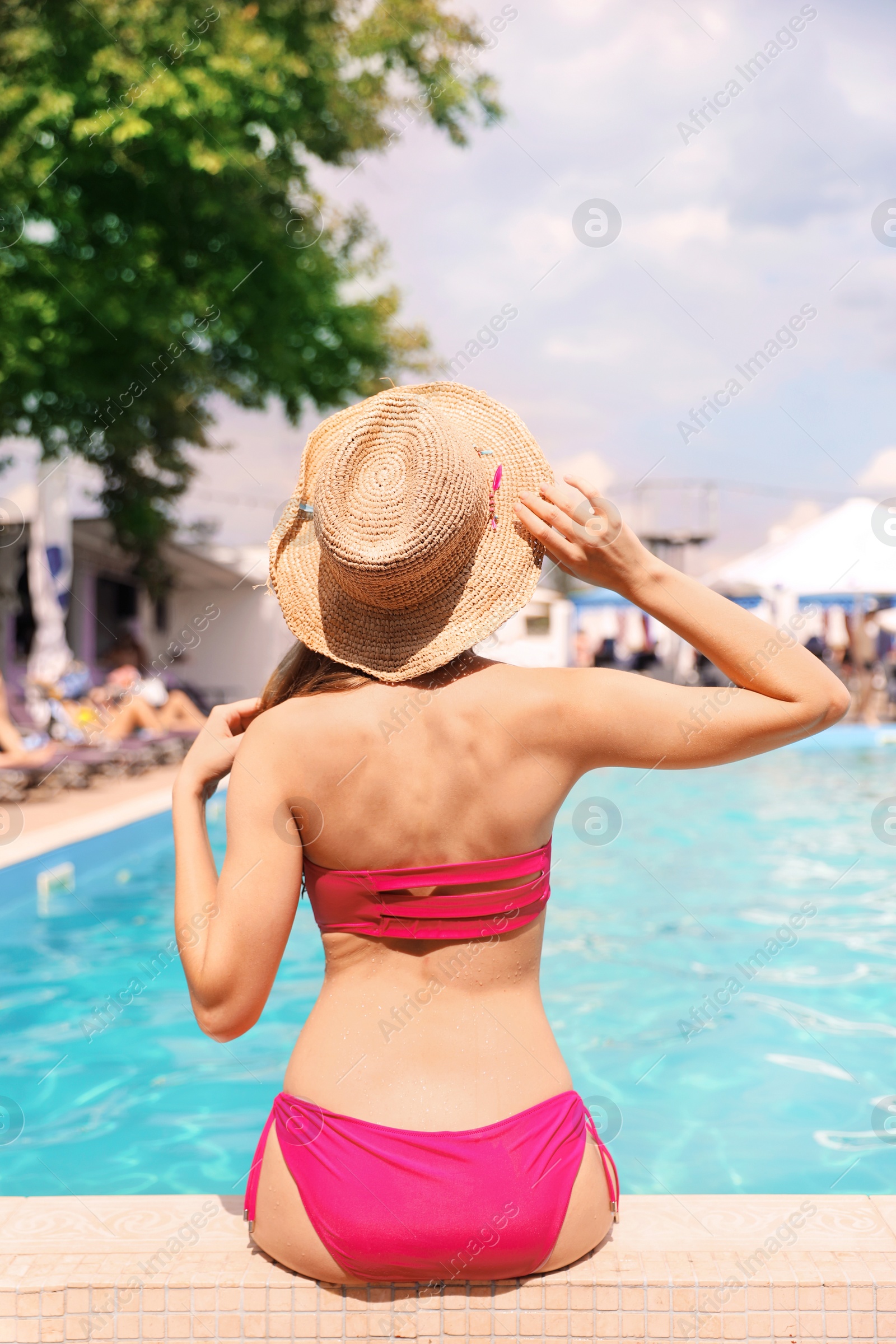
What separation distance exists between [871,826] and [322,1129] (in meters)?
9.55

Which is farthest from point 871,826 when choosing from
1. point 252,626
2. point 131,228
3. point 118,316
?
point 252,626

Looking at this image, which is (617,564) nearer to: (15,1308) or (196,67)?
(15,1308)

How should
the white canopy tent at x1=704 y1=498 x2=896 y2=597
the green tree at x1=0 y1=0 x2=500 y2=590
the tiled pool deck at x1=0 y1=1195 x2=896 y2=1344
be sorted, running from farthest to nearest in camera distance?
the white canopy tent at x1=704 y1=498 x2=896 y2=597, the green tree at x1=0 y1=0 x2=500 y2=590, the tiled pool deck at x1=0 y1=1195 x2=896 y2=1344

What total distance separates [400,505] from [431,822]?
1.54 feet

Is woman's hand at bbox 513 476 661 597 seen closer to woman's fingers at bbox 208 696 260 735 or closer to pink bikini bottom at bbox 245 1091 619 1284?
woman's fingers at bbox 208 696 260 735

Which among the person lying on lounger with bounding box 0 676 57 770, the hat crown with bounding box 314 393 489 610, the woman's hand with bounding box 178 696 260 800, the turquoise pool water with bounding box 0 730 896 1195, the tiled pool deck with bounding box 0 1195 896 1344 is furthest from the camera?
the person lying on lounger with bounding box 0 676 57 770

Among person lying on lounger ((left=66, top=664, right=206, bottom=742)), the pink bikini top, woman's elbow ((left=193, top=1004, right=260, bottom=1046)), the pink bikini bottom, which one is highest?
the pink bikini top

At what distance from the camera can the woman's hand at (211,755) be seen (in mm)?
1674

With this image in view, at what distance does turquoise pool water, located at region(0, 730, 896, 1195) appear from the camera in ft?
12.6

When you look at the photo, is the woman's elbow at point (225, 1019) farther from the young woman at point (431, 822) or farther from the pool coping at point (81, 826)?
the pool coping at point (81, 826)

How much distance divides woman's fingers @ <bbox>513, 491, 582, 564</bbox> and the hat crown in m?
0.07

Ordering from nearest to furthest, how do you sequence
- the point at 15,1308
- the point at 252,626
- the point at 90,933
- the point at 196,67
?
the point at 15,1308, the point at 90,933, the point at 196,67, the point at 252,626

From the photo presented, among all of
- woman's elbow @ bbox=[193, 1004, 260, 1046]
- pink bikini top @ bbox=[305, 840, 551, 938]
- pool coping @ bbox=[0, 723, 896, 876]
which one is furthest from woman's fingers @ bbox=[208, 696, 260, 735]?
pool coping @ bbox=[0, 723, 896, 876]

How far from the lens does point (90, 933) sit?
21.0 feet
